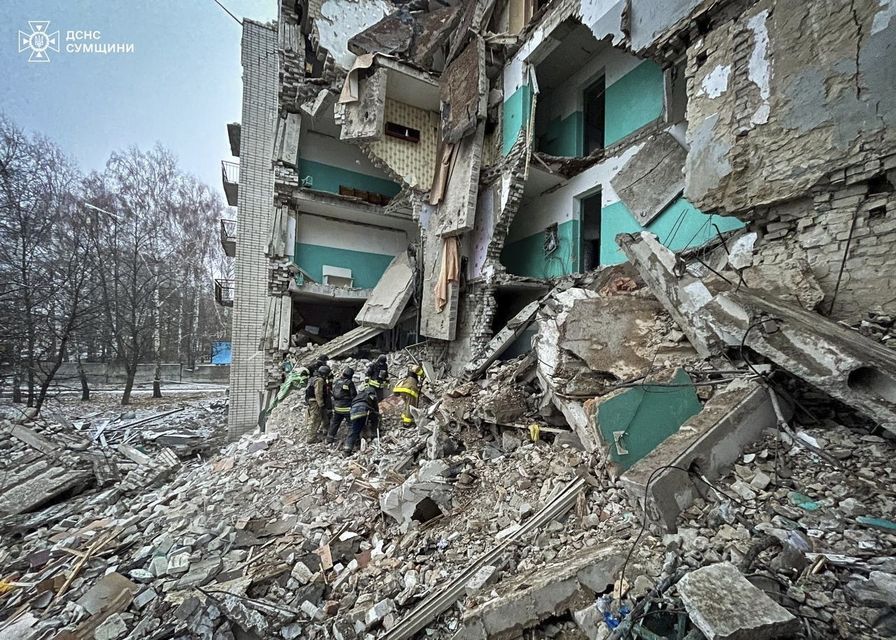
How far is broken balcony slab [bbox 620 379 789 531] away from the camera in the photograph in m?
2.07

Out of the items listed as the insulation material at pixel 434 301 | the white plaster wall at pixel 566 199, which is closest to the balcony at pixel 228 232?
the insulation material at pixel 434 301

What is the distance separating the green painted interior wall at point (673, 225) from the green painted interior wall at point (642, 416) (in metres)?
3.04

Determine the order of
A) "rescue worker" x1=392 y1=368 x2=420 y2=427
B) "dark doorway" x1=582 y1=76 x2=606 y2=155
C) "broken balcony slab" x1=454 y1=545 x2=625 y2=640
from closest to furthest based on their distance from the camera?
"broken balcony slab" x1=454 y1=545 x2=625 y2=640
"rescue worker" x1=392 y1=368 x2=420 y2=427
"dark doorway" x1=582 y1=76 x2=606 y2=155

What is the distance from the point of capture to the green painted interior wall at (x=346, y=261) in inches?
393

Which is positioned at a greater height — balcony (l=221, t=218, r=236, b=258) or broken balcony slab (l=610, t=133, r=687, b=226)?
balcony (l=221, t=218, r=236, b=258)

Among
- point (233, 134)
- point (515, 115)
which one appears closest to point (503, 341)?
point (515, 115)

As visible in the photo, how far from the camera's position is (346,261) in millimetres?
10570

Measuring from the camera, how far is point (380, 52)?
800 cm

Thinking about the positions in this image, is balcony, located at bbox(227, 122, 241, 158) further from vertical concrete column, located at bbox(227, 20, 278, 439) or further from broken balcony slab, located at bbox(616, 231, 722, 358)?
broken balcony slab, located at bbox(616, 231, 722, 358)

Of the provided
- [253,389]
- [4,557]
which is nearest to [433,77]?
[253,389]

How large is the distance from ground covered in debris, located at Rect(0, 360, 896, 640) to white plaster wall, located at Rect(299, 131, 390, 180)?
8.83 m

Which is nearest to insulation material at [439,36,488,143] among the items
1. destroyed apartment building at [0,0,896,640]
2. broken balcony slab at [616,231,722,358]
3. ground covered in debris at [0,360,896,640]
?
destroyed apartment building at [0,0,896,640]

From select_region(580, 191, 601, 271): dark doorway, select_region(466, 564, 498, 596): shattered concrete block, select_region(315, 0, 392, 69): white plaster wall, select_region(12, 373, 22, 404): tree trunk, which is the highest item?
select_region(315, 0, 392, 69): white plaster wall

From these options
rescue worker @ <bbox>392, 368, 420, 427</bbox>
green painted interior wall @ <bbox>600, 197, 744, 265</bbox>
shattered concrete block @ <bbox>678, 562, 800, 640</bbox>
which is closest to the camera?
shattered concrete block @ <bbox>678, 562, 800, 640</bbox>
